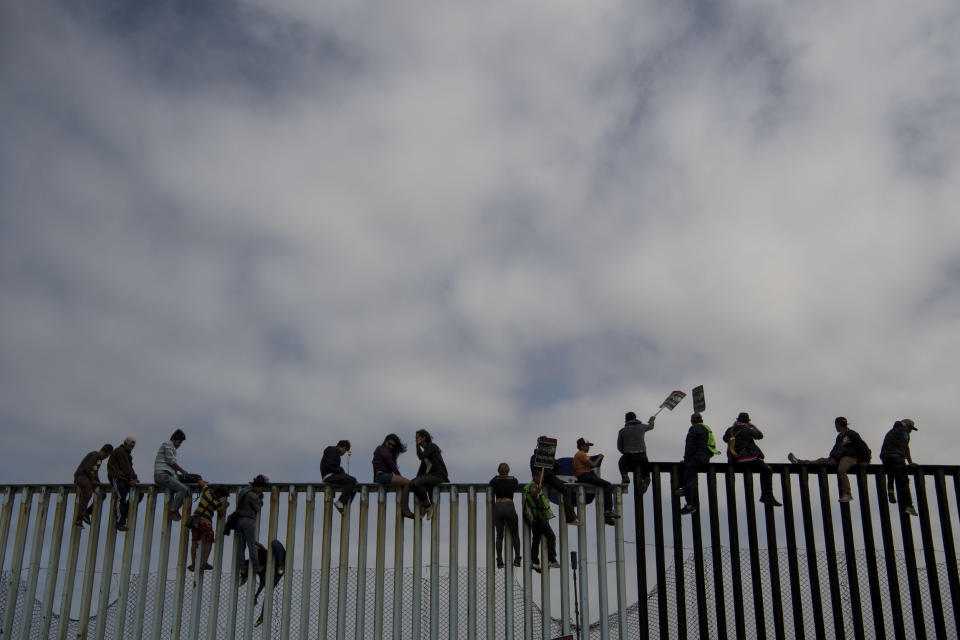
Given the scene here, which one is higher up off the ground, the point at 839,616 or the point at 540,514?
the point at 540,514

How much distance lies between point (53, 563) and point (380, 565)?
7276 millimetres

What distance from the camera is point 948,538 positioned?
67.1ft

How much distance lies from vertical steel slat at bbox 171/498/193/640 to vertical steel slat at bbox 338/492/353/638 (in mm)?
3308

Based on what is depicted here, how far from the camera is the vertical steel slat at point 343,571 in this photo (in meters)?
19.4

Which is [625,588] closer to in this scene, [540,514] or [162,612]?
[540,514]

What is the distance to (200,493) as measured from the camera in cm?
2038

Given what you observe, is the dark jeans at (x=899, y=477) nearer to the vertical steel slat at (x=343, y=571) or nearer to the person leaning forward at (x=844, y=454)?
the person leaning forward at (x=844, y=454)

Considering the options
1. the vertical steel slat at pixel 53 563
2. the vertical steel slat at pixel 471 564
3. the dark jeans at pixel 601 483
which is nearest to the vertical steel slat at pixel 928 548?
the dark jeans at pixel 601 483

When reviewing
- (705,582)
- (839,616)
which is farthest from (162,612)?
(839,616)

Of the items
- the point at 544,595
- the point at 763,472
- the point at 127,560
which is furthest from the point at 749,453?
the point at 127,560

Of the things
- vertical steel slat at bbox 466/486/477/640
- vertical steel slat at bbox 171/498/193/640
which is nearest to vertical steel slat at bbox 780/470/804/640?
vertical steel slat at bbox 466/486/477/640

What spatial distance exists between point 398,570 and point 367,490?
1771 millimetres

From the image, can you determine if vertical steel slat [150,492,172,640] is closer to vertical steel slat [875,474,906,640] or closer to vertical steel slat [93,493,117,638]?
vertical steel slat [93,493,117,638]

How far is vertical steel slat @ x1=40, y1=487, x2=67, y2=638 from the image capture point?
806 inches
